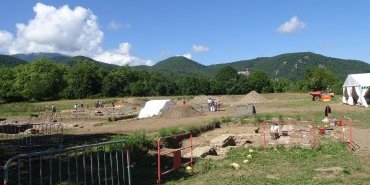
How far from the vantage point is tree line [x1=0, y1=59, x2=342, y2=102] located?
4769 inches

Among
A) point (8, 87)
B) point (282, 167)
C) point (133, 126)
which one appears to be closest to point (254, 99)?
point (133, 126)

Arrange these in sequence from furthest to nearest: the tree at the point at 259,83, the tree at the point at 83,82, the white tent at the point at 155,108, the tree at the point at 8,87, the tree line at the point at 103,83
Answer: the tree at the point at 259,83 < the tree at the point at 83,82 < the tree line at the point at 103,83 < the tree at the point at 8,87 < the white tent at the point at 155,108

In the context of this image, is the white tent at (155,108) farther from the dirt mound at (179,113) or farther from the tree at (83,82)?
the tree at (83,82)

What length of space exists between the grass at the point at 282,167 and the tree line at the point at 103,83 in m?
94.1

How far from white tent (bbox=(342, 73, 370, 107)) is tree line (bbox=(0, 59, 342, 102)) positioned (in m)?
54.8

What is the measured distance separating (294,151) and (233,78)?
13423 cm

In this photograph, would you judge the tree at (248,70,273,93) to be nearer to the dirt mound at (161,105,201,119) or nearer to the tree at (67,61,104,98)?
the tree at (67,61,104,98)

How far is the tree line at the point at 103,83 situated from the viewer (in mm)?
121125

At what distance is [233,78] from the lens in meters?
153

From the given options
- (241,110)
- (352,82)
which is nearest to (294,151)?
(241,110)

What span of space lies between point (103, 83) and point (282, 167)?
386ft

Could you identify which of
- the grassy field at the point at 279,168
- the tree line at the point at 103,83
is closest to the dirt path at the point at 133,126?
the grassy field at the point at 279,168

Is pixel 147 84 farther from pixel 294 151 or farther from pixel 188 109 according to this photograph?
pixel 294 151

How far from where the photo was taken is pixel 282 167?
16.0 meters
